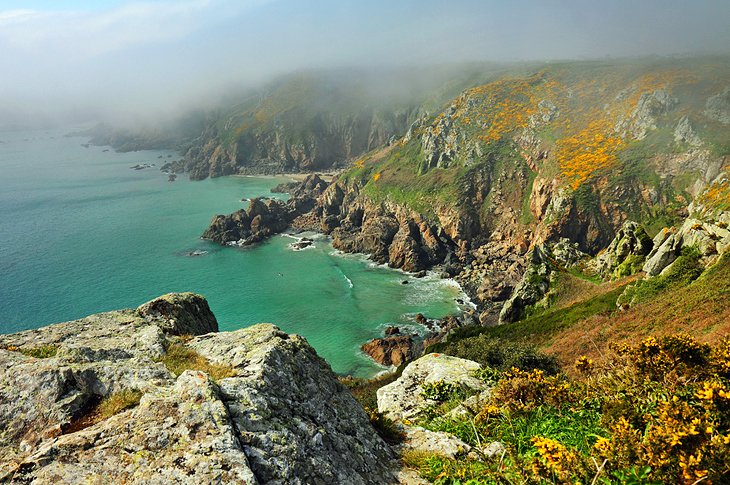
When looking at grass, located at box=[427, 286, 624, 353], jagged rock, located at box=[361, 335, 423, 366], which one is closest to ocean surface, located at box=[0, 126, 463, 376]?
jagged rock, located at box=[361, 335, 423, 366]

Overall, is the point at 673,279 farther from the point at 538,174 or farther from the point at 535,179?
the point at 538,174

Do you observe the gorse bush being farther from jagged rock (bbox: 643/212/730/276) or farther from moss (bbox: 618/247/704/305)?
jagged rock (bbox: 643/212/730/276)

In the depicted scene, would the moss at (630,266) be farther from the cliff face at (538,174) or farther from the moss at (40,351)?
the moss at (40,351)

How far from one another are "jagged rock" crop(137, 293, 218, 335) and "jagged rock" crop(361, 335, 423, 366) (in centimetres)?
3801

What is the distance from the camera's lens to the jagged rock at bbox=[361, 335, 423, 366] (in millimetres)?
52906

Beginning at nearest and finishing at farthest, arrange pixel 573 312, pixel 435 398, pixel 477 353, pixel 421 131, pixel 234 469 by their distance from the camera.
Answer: pixel 234 469, pixel 435 398, pixel 477 353, pixel 573 312, pixel 421 131

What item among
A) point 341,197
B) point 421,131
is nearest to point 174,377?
point 341,197

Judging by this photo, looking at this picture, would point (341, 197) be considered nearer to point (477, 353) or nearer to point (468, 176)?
point (468, 176)

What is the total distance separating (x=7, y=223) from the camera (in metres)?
119

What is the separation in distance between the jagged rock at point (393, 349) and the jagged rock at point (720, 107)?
7261cm

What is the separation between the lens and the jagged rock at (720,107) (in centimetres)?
7282

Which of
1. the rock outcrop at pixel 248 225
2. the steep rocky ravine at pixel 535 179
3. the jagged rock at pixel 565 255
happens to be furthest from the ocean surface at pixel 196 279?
the jagged rock at pixel 565 255

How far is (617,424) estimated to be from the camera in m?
6.43

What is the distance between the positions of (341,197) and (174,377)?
11647 cm
